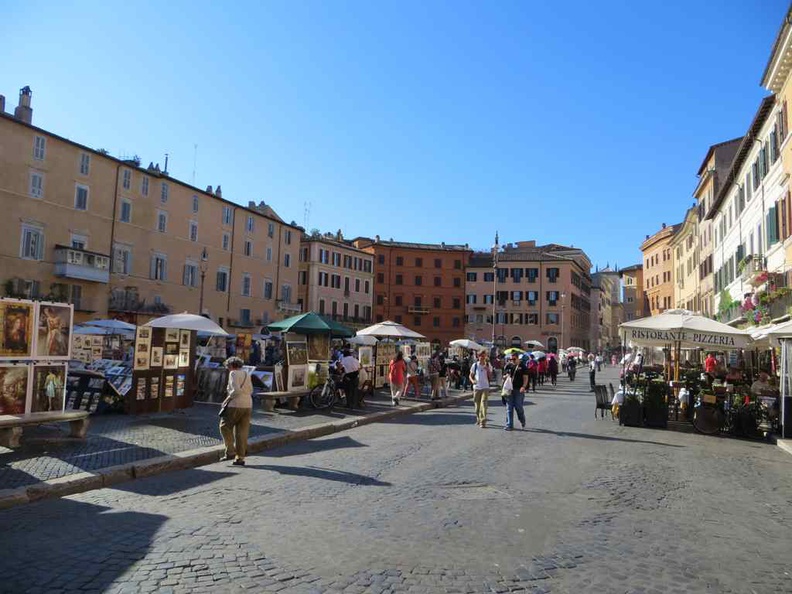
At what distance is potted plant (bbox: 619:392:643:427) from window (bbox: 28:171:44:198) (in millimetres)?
35241

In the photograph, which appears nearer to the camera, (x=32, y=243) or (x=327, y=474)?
(x=327, y=474)

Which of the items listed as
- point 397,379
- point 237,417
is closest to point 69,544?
point 237,417

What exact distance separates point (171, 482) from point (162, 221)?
136 feet

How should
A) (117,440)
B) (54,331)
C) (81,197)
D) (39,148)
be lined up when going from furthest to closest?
(81,197)
(39,148)
(54,331)
(117,440)

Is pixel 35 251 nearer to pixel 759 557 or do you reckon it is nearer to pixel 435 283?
pixel 759 557

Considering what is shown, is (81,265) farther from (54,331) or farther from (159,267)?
(54,331)

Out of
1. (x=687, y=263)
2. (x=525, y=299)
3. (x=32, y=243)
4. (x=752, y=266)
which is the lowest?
(x=752, y=266)

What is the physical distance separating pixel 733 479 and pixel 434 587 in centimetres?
657

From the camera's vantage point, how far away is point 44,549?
534 centimetres

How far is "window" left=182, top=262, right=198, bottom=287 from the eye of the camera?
48219 mm

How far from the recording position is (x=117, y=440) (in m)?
10.6

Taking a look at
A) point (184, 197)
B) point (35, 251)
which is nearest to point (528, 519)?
point (35, 251)

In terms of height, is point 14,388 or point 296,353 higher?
point 296,353

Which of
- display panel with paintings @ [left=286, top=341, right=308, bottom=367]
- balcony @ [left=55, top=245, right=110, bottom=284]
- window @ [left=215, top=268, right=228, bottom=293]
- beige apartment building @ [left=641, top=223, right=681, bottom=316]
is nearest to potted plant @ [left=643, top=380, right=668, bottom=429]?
display panel with paintings @ [left=286, top=341, right=308, bottom=367]
